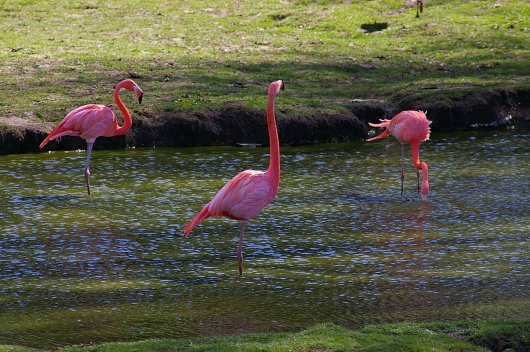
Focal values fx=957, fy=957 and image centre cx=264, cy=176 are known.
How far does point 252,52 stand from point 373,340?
41.8 feet

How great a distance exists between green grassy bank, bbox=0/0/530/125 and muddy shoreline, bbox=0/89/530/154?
247 mm

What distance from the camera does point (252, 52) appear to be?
18.5 metres

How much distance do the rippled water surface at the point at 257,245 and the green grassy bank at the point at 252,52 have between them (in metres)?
2.18

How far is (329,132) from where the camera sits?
14.2 meters

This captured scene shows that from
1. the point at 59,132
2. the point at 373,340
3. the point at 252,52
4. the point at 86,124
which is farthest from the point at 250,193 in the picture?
the point at 252,52

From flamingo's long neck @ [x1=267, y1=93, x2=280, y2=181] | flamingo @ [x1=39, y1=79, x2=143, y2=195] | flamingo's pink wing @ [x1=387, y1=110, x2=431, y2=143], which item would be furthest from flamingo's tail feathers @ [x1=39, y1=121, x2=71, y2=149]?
flamingo's long neck @ [x1=267, y1=93, x2=280, y2=181]

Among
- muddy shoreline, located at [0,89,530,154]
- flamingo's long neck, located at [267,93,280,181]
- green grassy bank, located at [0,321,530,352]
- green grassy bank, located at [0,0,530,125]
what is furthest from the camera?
green grassy bank, located at [0,0,530,125]

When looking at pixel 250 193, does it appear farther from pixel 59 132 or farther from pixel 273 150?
pixel 59 132

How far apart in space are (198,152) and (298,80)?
12.9 feet

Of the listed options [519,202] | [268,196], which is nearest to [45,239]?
[268,196]

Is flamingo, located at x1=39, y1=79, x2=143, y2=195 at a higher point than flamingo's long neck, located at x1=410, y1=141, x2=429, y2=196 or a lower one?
higher

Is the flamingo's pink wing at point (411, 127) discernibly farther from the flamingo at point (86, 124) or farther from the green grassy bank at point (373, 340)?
the green grassy bank at point (373, 340)

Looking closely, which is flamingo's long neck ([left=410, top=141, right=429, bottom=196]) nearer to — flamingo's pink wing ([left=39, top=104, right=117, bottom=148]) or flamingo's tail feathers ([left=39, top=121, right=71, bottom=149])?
flamingo's pink wing ([left=39, top=104, right=117, bottom=148])

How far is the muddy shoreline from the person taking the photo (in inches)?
522
